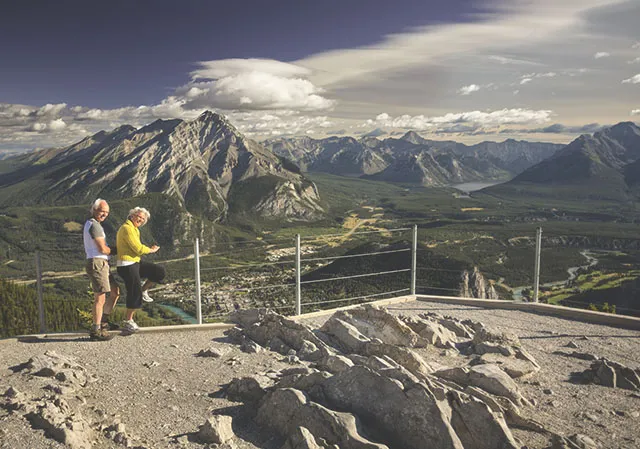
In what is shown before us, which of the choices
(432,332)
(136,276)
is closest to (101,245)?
(136,276)

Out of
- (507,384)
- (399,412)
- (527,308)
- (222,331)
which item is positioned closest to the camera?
(399,412)

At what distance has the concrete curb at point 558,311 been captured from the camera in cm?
928

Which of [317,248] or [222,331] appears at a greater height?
[222,331]

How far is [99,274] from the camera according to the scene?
744cm

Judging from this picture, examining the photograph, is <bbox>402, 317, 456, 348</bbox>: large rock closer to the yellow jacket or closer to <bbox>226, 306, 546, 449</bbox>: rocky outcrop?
<bbox>226, 306, 546, 449</bbox>: rocky outcrop

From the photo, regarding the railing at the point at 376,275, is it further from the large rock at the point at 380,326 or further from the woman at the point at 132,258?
the woman at the point at 132,258

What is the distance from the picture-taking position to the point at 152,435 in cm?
475

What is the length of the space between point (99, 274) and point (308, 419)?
4.69 metres

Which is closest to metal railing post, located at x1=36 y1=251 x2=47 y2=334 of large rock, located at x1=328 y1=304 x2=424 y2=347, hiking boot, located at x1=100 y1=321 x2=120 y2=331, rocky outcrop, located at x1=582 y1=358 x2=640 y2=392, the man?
hiking boot, located at x1=100 y1=321 x2=120 y2=331

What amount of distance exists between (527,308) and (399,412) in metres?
7.06

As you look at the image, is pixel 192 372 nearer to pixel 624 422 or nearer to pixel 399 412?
pixel 399 412

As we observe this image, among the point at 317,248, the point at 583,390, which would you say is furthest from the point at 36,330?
the point at 317,248

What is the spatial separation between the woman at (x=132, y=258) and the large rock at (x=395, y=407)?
4.26 meters

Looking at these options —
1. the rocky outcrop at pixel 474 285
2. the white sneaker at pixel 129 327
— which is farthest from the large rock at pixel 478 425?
the rocky outcrop at pixel 474 285
